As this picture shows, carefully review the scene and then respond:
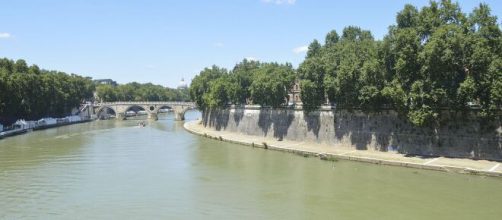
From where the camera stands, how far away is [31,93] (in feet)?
259

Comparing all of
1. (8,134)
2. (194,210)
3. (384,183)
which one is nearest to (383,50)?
(384,183)

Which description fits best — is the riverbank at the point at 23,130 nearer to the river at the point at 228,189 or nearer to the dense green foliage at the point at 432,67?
the river at the point at 228,189

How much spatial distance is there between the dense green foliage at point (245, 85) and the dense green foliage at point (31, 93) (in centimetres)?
2351

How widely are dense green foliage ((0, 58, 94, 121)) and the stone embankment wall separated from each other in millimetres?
32339

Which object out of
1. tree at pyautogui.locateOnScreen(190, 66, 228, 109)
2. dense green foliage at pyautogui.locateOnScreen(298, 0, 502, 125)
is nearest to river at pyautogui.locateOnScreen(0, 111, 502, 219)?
dense green foliage at pyautogui.locateOnScreen(298, 0, 502, 125)

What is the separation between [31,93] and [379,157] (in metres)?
57.3

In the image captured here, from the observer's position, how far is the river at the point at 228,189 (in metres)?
25.9

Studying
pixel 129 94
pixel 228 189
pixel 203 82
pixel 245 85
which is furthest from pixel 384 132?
pixel 129 94

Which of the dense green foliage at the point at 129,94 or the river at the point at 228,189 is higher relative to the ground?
the dense green foliage at the point at 129,94

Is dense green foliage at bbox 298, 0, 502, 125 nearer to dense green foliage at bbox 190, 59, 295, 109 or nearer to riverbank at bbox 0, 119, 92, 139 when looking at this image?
dense green foliage at bbox 190, 59, 295, 109

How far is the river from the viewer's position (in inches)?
1019

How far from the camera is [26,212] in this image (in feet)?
84.0

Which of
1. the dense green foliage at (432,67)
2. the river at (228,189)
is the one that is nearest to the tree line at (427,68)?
the dense green foliage at (432,67)

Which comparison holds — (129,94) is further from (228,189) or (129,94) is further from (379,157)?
(228,189)
